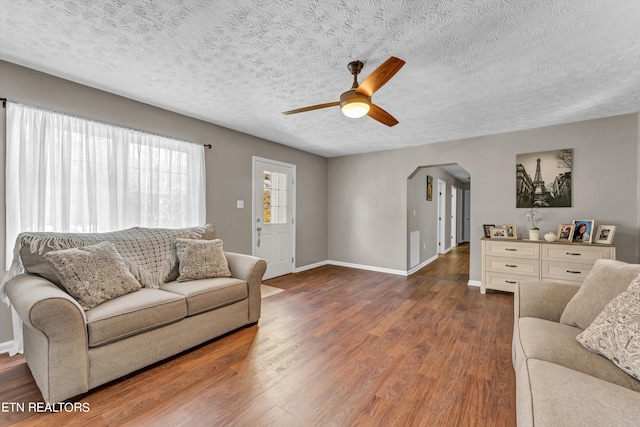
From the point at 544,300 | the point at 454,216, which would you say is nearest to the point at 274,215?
the point at 544,300

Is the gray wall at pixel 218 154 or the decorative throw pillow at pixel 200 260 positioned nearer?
the gray wall at pixel 218 154

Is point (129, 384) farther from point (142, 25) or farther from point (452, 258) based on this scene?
point (452, 258)

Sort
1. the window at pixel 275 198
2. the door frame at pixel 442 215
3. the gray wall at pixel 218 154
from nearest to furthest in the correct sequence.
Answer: the gray wall at pixel 218 154 → the window at pixel 275 198 → the door frame at pixel 442 215

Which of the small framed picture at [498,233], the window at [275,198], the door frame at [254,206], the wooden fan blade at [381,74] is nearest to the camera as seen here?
the wooden fan blade at [381,74]

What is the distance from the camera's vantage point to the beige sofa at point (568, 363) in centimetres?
96

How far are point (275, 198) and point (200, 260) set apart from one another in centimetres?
223

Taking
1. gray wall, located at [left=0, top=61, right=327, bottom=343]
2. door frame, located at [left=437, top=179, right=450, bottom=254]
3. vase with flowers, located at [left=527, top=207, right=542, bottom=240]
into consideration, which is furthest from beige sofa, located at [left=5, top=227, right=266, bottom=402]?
door frame, located at [left=437, top=179, right=450, bottom=254]

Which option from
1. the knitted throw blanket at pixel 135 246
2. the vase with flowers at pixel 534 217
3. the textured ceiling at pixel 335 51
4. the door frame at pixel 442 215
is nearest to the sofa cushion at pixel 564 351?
the textured ceiling at pixel 335 51

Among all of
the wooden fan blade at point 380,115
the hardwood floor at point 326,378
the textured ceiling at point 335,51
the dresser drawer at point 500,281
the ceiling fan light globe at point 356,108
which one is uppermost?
the textured ceiling at point 335,51

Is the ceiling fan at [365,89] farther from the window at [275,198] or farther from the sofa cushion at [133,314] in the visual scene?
the window at [275,198]

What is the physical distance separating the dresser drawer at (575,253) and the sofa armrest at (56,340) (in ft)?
15.5

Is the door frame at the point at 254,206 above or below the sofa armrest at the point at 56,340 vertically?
above

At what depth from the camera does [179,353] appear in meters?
2.28

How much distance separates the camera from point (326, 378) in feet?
6.40
